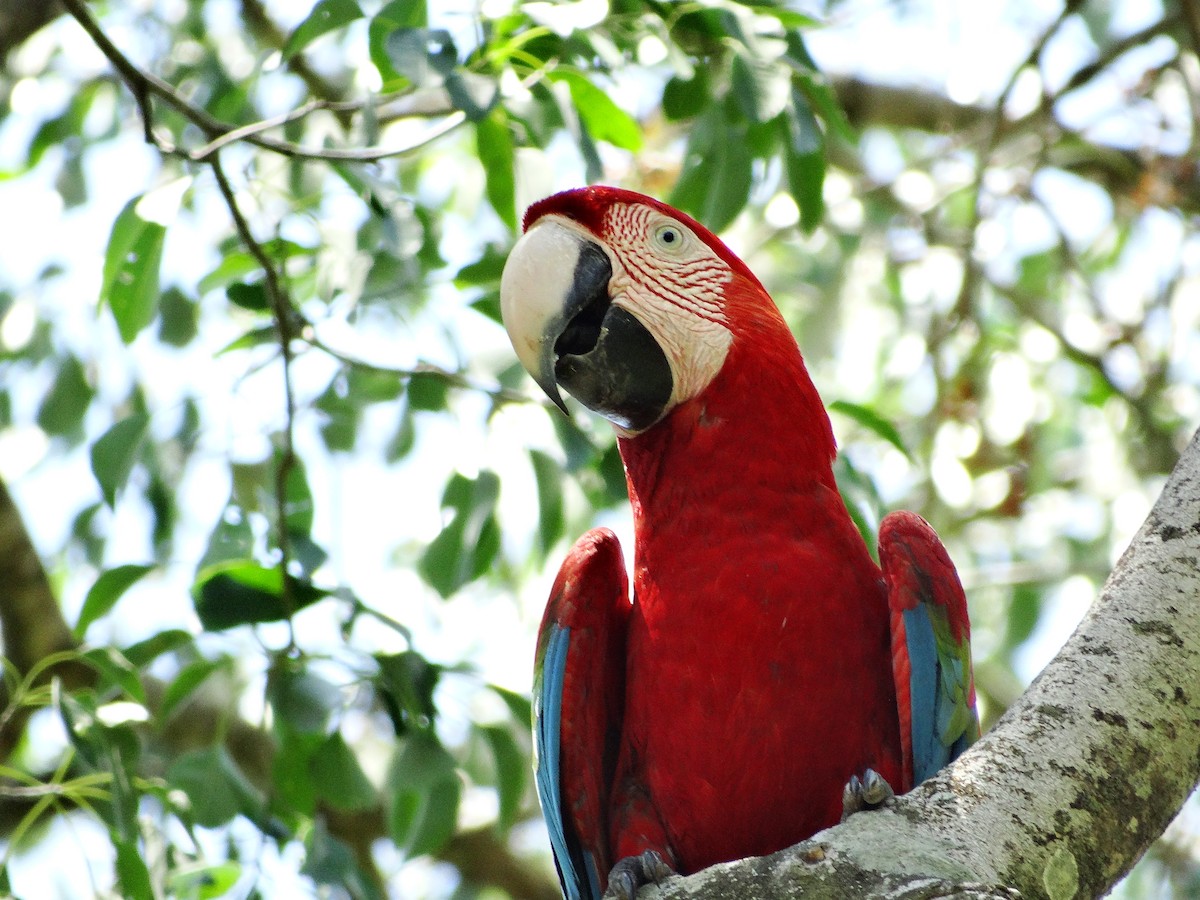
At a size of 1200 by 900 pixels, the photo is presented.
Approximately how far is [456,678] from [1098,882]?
4.86 ft

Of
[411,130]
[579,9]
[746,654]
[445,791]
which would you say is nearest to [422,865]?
[445,791]

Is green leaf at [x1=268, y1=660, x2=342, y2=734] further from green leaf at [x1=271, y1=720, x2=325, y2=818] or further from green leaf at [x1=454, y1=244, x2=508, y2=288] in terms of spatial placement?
green leaf at [x1=454, y1=244, x2=508, y2=288]

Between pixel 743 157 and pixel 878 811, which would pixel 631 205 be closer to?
pixel 743 157

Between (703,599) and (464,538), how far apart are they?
81 centimetres

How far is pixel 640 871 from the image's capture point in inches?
77.8

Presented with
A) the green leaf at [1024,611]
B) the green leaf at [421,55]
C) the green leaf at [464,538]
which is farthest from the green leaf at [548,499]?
the green leaf at [1024,611]

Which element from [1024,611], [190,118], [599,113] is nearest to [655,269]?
[599,113]

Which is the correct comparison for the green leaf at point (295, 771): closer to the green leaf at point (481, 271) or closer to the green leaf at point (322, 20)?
the green leaf at point (481, 271)

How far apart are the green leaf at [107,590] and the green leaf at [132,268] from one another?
45 centimetres

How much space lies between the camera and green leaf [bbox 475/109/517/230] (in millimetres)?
2297

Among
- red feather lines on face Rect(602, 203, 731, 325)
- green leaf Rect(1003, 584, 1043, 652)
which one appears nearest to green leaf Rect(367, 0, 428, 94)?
red feather lines on face Rect(602, 203, 731, 325)

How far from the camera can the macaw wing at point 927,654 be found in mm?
1943

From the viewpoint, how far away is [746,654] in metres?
2.02

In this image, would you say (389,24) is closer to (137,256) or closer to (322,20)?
(322,20)
